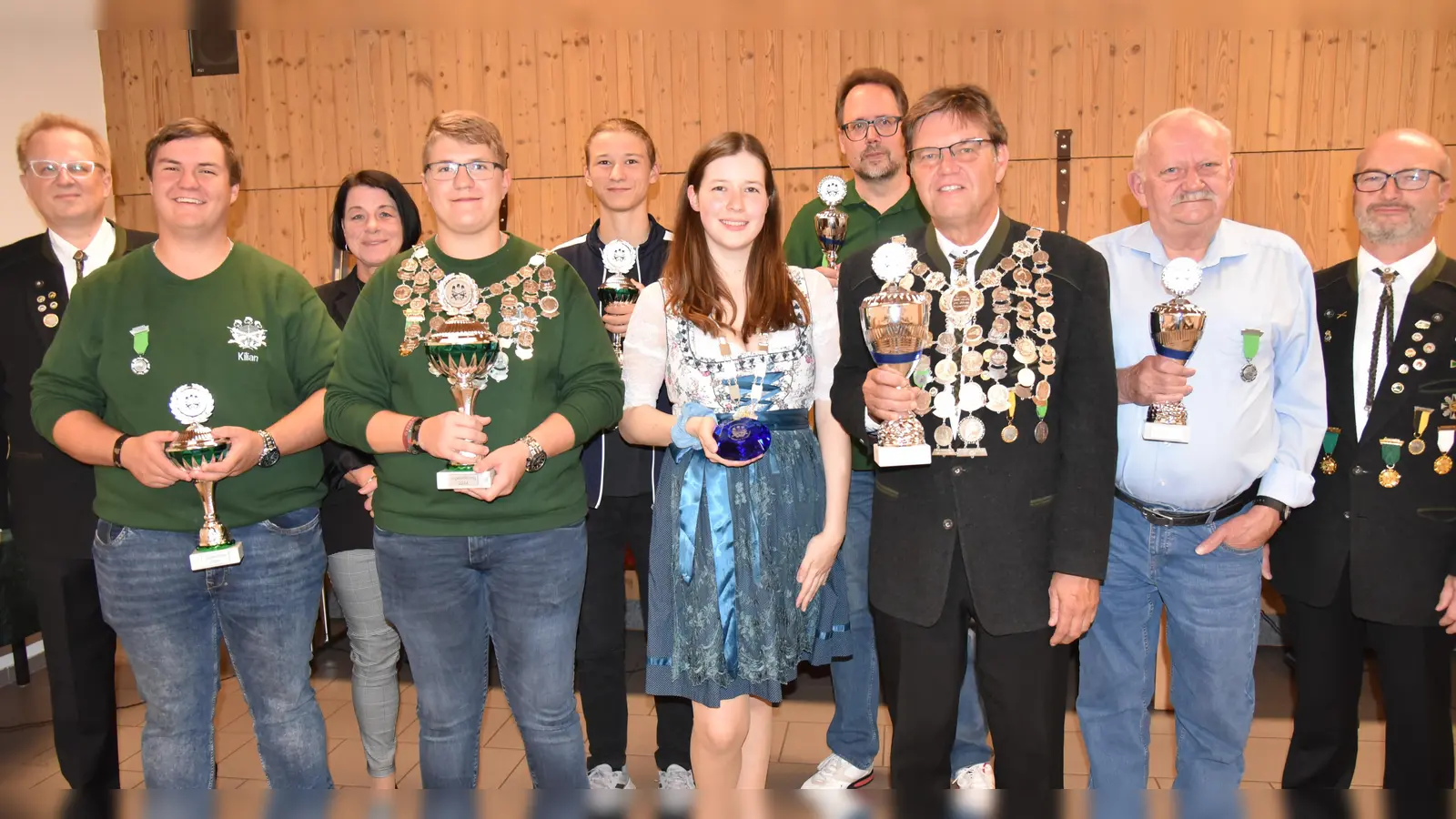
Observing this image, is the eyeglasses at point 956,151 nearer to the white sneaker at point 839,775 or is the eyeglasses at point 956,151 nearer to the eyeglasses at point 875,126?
the eyeglasses at point 875,126

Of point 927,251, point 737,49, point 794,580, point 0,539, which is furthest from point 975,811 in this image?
point 737,49

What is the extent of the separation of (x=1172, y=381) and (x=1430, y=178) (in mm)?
1059

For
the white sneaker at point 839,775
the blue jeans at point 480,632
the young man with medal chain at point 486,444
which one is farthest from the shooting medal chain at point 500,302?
the white sneaker at point 839,775

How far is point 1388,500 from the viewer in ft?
8.25

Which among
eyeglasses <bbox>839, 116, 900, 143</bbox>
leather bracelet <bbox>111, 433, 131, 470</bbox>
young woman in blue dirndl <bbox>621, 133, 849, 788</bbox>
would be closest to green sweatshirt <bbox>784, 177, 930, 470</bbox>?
eyeglasses <bbox>839, 116, 900, 143</bbox>

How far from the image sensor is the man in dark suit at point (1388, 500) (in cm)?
250

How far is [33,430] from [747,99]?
3.88m

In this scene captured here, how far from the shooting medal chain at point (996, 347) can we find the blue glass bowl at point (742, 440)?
0.40 m

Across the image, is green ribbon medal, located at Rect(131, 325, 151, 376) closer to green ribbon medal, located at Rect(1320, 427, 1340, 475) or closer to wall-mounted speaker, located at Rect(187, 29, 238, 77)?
green ribbon medal, located at Rect(1320, 427, 1340, 475)

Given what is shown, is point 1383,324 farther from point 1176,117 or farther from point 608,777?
point 608,777

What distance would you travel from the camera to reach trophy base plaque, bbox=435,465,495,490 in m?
2.09

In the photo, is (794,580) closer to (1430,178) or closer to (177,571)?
(177,571)

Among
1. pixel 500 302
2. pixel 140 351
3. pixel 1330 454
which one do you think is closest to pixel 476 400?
pixel 500 302

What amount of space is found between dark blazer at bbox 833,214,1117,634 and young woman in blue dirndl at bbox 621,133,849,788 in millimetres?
228
